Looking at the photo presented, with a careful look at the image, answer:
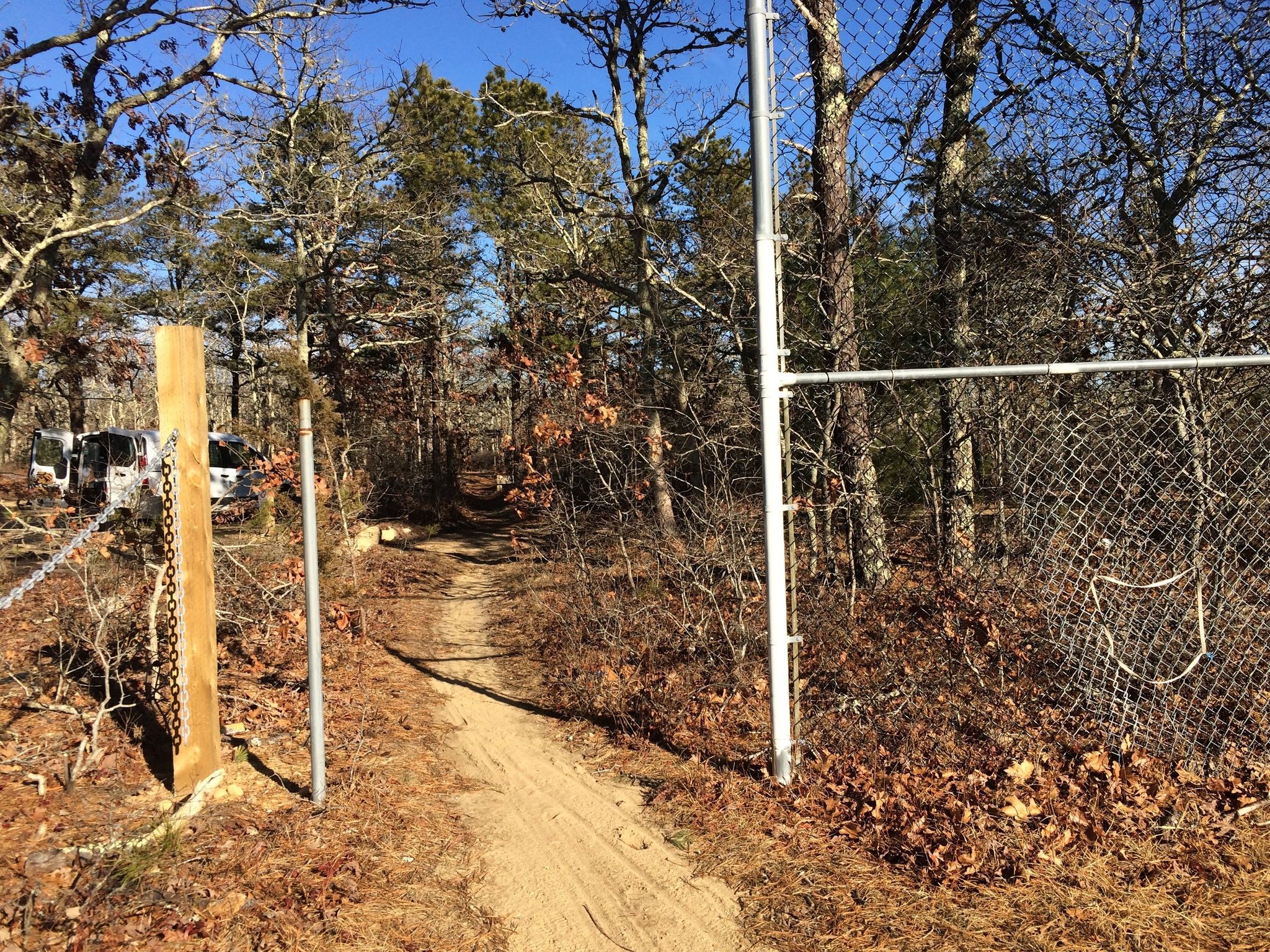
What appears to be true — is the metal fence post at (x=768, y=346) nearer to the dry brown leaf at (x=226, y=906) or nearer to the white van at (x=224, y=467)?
the dry brown leaf at (x=226, y=906)

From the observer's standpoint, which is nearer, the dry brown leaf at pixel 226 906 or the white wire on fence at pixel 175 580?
the dry brown leaf at pixel 226 906

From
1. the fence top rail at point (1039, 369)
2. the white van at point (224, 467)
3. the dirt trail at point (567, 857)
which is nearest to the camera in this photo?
the dirt trail at point (567, 857)

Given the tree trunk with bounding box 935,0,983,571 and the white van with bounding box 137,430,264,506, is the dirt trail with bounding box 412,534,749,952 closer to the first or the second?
the tree trunk with bounding box 935,0,983,571

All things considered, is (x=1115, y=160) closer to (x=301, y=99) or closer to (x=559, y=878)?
(x=559, y=878)

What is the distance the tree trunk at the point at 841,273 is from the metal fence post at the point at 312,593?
3642mm

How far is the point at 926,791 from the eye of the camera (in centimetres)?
358

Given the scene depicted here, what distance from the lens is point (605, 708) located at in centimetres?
519

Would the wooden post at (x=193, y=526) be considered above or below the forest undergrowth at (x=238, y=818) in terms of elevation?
above

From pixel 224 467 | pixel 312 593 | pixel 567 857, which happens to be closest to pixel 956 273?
pixel 567 857

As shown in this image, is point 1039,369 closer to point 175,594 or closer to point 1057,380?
point 1057,380

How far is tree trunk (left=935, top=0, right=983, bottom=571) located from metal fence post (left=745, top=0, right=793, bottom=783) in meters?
2.20

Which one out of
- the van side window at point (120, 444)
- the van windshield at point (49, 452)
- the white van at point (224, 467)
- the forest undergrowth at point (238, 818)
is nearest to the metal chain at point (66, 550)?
the forest undergrowth at point (238, 818)

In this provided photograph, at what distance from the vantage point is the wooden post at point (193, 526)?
3668 millimetres

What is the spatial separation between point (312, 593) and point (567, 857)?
1.73 m
